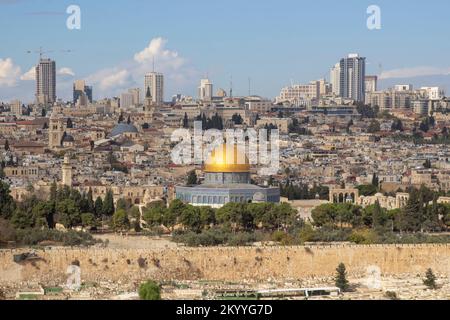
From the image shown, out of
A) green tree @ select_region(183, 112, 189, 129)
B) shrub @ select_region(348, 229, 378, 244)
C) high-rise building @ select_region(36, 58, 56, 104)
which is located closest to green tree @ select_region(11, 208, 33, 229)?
shrub @ select_region(348, 229, 378, 244)

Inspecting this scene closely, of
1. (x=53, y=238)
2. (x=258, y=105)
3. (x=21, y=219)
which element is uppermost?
(x=258, y=105)

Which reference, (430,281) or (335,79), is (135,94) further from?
(430,281)

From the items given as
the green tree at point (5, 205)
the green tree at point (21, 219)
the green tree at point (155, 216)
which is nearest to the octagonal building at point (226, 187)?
the green tree at point (155, 216)

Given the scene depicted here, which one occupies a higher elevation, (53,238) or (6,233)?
(6,233)

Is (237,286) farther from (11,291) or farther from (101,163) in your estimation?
(101,163)

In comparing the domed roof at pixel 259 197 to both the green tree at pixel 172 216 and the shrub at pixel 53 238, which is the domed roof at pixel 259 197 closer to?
the green tree at pixel 172 216

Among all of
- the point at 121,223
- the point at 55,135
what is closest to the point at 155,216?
the point at 121,223
